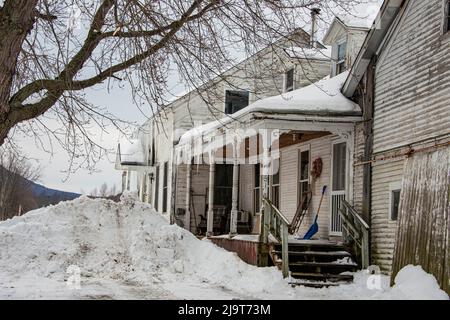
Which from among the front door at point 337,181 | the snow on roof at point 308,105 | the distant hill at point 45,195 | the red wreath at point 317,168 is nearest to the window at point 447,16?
the snow on roof at point 308,105

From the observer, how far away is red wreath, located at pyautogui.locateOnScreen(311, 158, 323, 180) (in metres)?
16.0

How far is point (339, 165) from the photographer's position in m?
15.2

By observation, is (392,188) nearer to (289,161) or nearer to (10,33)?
(289,161)

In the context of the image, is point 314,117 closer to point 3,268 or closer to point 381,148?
point 381,148

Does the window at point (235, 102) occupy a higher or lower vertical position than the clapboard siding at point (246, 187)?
higher

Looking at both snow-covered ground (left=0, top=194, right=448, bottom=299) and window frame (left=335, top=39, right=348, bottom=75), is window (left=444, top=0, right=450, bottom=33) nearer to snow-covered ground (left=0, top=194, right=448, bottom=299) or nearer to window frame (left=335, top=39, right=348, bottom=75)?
snow-covered ground (left=0, top=194, right=448, bottom=299)

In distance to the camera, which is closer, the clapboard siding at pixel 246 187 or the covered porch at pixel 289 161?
the covered porch at pixel 289 161

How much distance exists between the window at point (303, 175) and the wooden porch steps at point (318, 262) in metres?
3.67

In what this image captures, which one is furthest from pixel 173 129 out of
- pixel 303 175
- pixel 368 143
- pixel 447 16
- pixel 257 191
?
pixel 447 16

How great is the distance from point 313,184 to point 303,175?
3.01 ft

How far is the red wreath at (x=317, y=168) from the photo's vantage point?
16.0 metres

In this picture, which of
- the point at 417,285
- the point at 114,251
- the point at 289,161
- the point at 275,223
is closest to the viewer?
the point at 417,285

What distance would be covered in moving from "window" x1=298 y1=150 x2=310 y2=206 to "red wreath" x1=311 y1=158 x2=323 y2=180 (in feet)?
1.83

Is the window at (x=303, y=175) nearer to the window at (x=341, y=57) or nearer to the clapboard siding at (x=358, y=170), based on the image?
the window at (x=341, y=57)
